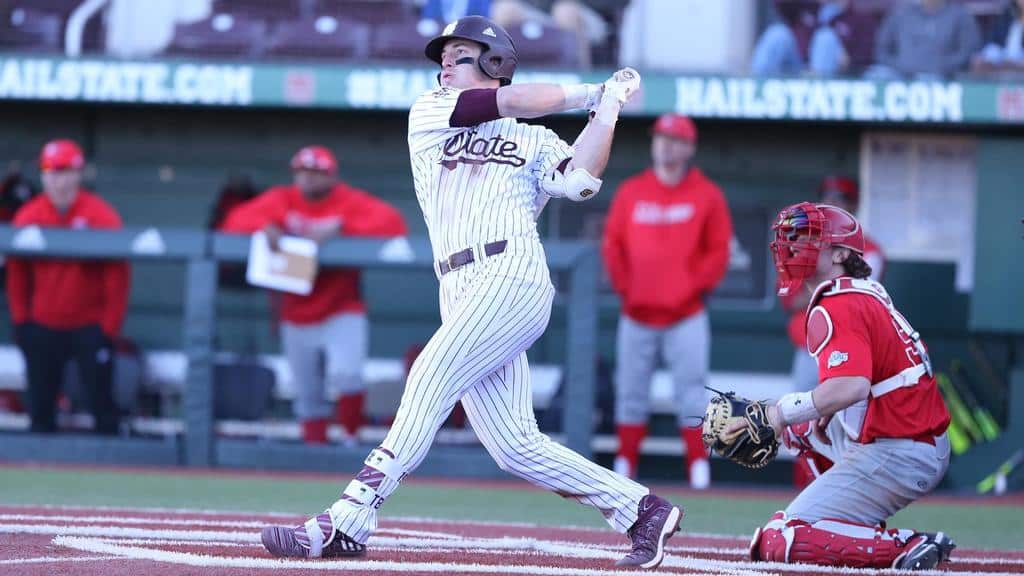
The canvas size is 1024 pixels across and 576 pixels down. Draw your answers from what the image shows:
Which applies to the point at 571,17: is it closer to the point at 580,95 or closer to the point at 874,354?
the point at 874,354

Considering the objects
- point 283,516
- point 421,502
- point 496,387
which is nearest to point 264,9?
point 421,502

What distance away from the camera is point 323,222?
362 inches

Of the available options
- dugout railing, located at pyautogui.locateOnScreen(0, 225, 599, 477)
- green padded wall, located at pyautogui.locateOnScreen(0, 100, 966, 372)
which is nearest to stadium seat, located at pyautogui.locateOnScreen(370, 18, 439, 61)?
green padded wall, located at pyautogui.locateOnScreen(0, 100, 966, 372)

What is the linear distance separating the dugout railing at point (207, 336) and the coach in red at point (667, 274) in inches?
8.8

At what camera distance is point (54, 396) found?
9.40 metres

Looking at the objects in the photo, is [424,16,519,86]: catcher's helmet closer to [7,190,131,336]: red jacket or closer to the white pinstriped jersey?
the white pinstriped jersey

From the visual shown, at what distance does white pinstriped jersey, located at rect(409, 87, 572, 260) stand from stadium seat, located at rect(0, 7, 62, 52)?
655cm

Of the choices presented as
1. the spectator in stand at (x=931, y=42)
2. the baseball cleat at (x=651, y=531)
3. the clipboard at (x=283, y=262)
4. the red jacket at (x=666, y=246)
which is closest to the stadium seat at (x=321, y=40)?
the clipboard at (x=283, y=262)

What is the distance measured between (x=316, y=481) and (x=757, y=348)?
3243 mm

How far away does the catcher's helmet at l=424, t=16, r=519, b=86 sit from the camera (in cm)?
454

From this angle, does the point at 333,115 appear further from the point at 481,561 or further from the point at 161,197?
the point at 481,561

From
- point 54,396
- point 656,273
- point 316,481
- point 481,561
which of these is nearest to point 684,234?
point 656,273

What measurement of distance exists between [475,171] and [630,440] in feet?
15.4

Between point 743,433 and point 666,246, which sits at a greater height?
point 666,246
